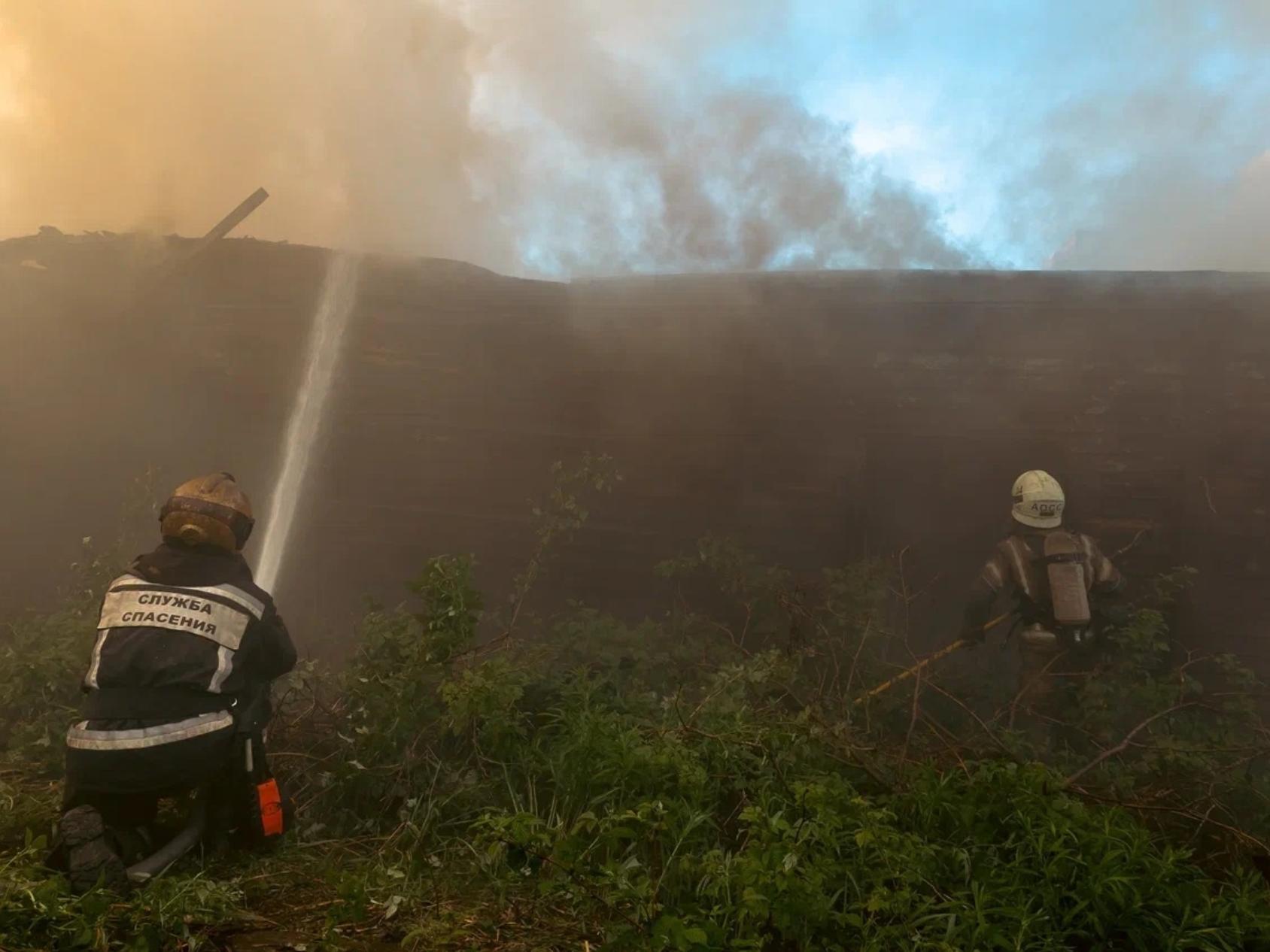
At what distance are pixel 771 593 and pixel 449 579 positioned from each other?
9.74ft

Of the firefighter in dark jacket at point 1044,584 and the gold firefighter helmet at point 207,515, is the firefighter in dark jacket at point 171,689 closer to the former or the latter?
the gold firefighter helmet at point 207,515

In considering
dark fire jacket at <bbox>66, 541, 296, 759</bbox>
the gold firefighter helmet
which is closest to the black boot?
dark fire jacket at <bbox>66, 541, 296, 759</bbox>

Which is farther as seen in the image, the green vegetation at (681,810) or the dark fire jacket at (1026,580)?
the dark fire jacket at (1026,580)

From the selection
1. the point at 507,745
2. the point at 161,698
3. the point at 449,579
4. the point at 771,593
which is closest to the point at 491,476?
the point at 771,593

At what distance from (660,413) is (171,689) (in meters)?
5.00

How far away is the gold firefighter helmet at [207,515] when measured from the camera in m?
3.74

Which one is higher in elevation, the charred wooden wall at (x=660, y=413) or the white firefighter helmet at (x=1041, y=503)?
the charred wooden wall at (x=660, y=413)

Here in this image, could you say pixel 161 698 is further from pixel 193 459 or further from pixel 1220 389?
pixel 1220 389

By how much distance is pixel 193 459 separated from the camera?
916cm

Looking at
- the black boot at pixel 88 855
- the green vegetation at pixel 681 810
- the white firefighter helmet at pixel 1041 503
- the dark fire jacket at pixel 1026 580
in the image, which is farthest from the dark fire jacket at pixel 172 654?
the white firefighter helmet at pixel 1041 503

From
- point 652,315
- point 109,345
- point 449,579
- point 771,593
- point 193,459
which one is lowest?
point 771,593

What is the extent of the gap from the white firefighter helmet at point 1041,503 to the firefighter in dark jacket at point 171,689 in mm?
4684

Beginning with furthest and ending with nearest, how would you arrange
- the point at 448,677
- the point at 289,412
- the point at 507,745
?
the point at 289,412 < the point at 448,677 < the point at 507,745

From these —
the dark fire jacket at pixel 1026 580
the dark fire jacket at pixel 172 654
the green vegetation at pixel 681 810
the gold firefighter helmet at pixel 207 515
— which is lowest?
the green vegetation at pixel 681 810
